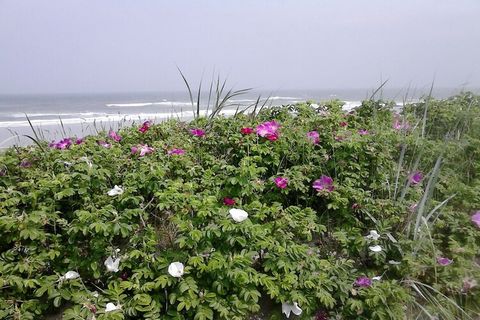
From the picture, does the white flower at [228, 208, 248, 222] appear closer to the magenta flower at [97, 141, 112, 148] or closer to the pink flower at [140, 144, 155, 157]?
the pink flower at [140, 144, 155, 157]

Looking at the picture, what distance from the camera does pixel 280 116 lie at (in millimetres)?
3529

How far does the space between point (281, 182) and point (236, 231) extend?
59 centimetres

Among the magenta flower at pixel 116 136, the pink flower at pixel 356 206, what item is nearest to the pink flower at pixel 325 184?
the pink flower at pixel 356 206

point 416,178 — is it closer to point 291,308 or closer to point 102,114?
point 291,308

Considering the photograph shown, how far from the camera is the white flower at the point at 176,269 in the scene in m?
1.74

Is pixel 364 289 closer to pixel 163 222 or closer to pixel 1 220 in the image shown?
pixel 163 222

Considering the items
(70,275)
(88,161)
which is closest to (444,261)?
(70,275)

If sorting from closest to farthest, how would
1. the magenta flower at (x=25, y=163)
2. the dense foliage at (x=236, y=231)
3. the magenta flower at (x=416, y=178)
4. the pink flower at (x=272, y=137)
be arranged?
the dense foliage at (x=236, y=231) < the magenta flower at (x=25, y=163) < the magenta flower at (x=416, y=178) < the pink flower at (x=272, y=137)

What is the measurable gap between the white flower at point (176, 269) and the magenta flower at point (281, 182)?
0.83 metres

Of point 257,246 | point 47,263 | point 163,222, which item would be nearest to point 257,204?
point 257,246

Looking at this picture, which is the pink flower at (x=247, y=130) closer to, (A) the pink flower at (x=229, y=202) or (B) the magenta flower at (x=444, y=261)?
(A) the pink flower at (x=229, y=202)

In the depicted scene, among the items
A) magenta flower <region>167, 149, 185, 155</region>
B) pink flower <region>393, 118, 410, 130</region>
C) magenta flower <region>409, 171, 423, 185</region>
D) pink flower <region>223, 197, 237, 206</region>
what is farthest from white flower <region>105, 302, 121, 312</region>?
pink flower <region>393, 118, 410, 130</region>

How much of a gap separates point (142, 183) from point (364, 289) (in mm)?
1262

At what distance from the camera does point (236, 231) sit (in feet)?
6.20
